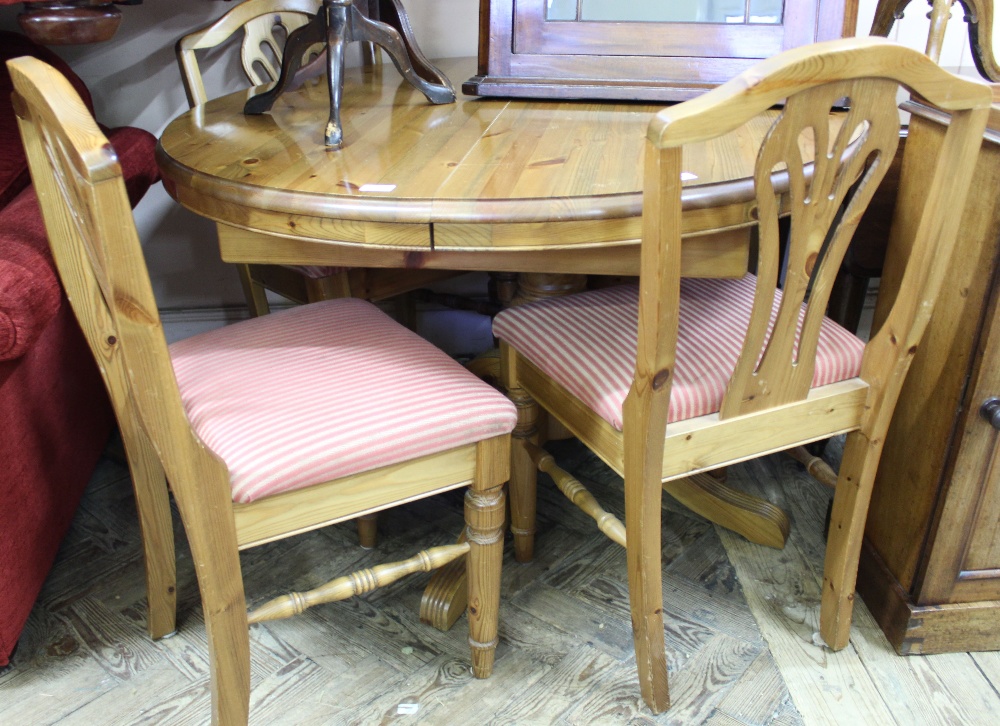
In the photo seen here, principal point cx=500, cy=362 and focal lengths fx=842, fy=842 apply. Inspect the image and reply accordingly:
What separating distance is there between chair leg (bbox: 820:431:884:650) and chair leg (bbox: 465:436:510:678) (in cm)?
52

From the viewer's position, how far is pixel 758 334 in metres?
1.00

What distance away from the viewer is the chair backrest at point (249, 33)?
166 cm

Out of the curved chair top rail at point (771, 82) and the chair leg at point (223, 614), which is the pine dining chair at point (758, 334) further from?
the chair leg at point (223, 614)

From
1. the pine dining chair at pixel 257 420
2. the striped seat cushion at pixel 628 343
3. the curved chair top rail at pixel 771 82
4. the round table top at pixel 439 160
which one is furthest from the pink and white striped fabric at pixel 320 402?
the curved chair top rail at pixel 771 82

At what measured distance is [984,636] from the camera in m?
1.36

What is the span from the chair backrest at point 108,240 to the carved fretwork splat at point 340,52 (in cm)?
37

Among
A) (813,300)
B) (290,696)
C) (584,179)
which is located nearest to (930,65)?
(813,300)

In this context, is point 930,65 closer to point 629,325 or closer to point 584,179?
point 584,179

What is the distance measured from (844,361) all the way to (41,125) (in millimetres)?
1033

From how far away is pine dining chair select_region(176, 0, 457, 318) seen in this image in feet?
5.56

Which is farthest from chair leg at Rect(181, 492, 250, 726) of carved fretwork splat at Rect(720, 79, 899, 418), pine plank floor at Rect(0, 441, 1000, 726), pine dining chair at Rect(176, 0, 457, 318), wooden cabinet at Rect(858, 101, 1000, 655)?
wooden cabinet at Rect(858, 101, 1000, 655)

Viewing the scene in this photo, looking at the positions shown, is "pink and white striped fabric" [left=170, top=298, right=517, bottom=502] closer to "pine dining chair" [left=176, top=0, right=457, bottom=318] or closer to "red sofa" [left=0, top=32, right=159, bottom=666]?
"red sofa" [left=0, top=32, right=159, bottom=666]

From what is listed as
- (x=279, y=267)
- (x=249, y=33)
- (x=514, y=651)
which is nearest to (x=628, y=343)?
(x=514, y=651)

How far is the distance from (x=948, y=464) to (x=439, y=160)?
34.2 inches
